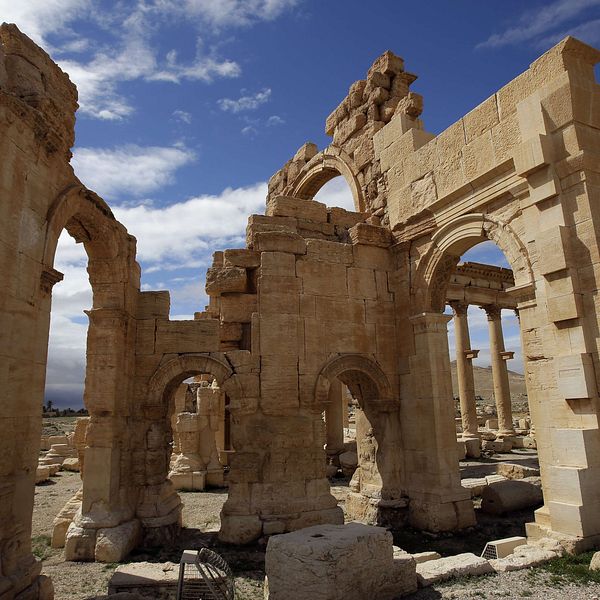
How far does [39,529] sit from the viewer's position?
9.03 m

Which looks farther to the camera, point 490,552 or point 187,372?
point 187,372

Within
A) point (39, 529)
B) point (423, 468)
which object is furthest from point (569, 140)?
point (39, 529)

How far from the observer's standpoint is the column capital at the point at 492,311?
63.8ft

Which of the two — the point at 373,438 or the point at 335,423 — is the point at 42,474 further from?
the point at 373,438

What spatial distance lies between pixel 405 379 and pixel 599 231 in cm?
428

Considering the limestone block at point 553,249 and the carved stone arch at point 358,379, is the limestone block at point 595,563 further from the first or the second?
the carved stone arch at point 358,379

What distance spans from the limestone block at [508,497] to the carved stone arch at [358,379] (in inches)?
104

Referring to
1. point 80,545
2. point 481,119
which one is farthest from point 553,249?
point 80,545

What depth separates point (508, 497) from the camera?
910 cm

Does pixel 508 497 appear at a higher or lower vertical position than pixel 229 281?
lower

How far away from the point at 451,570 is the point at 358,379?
4426 mm

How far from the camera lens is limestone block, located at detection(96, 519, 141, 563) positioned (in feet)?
22.6

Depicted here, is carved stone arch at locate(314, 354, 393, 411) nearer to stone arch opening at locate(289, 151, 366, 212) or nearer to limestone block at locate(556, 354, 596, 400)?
limestone block at locate(556, 354, 596, 400)

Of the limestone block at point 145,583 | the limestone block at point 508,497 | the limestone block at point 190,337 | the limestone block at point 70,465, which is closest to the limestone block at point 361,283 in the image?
the limestone block at point 190,337
